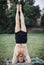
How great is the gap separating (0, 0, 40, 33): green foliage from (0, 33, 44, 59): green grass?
80mm

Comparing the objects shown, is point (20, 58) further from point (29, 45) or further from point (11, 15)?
point (11, 15)

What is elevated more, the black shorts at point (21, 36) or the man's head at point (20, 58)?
the black shorts at point (21, 36)

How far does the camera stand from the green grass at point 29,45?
6.87 feet

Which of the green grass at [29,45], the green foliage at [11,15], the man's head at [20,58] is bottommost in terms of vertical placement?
the man's head at [20,58]

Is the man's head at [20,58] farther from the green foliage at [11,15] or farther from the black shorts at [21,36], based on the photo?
the green foliage at [11,15]

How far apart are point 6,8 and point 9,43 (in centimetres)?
33

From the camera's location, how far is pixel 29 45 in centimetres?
212

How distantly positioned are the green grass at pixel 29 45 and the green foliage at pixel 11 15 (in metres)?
0.08

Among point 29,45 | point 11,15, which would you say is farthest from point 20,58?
point 11,15

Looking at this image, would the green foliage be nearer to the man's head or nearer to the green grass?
the green grass

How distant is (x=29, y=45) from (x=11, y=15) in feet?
1.05

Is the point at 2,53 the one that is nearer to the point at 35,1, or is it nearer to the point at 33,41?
the point at 33,41

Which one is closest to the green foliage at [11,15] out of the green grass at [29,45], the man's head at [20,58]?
the green grass at [29,45]

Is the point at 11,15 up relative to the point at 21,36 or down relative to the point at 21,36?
up
